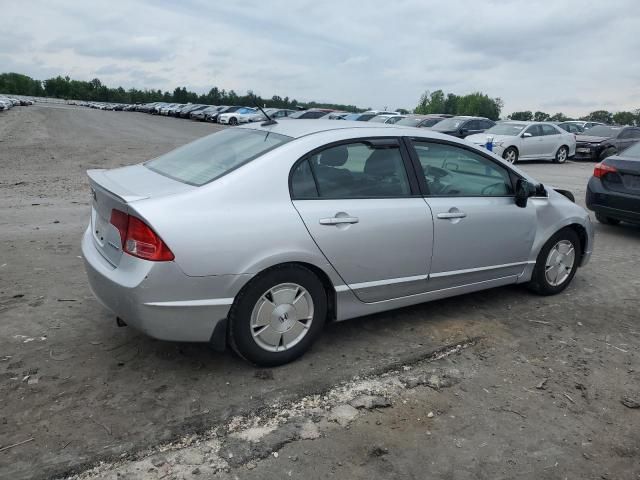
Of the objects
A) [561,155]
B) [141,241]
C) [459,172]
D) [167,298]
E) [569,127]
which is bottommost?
[561,155]

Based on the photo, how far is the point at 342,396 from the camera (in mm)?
3219

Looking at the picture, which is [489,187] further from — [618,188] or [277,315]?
[618,188]

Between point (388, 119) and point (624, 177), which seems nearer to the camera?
point (624, 177)

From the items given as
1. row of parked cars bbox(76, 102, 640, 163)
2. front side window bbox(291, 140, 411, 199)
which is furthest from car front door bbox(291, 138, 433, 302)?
row of parked cars bbox(76, 102, 640, 163)

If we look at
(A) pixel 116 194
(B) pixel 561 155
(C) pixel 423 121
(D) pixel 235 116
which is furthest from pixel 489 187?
(D) pixel 235 116

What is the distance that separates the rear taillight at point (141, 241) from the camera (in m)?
2.97

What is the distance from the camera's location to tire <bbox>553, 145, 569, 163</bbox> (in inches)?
809

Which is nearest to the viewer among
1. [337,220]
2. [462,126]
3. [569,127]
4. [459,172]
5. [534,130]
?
[337,220]

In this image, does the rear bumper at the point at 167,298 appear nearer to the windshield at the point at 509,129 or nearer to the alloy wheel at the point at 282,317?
the alloy wheel at the point at 282,317

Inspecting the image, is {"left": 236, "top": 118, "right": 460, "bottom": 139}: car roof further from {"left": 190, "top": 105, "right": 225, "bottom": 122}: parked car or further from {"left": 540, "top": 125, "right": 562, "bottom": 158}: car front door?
{"left": 190, "top": 105, "right": 225, "bottom": 122}: parked car

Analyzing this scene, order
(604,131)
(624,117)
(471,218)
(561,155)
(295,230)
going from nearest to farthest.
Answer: (295,230) → (471,218) → (561,155) → (604,131) → (624,117)

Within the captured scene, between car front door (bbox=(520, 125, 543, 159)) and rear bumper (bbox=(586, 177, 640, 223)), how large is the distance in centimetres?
1147

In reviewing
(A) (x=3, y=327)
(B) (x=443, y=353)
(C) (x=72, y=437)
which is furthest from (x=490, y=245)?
(A) (x=3, y=327)

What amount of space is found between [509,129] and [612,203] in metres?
12.4
